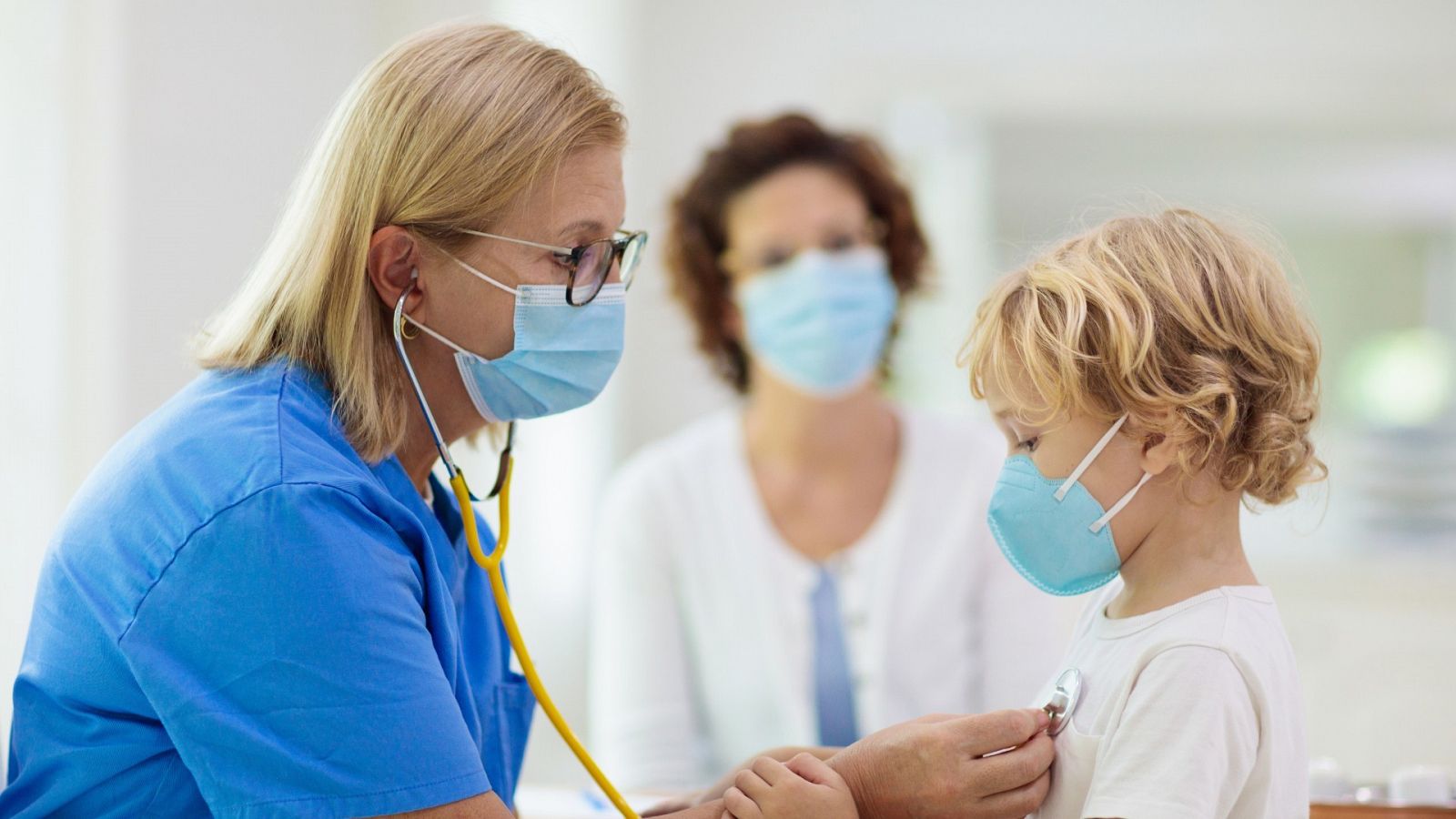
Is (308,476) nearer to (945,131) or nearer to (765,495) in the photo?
(765,495)

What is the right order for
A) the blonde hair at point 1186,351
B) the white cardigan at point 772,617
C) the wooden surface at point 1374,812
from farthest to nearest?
the white cardigan at point 772,617 → the wooden surface at point 1374,812 → the blonde hair at point 1186,351

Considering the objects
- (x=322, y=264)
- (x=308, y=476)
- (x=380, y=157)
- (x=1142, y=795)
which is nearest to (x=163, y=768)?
(x=308, y=476)

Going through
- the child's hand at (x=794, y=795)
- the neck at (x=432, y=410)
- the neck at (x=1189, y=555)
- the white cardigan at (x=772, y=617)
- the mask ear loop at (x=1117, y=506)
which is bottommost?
the white cardigan at (x=772, y=617)

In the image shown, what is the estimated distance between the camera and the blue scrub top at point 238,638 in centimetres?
98

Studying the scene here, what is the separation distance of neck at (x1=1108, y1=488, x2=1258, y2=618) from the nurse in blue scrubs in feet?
0.59

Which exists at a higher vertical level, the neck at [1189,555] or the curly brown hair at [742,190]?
the curly brown hair at [742,190]

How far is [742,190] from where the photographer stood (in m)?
2.34

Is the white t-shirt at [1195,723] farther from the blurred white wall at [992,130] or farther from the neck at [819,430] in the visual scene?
the blurred white wall at [992,130]

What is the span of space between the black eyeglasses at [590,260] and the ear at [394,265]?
97 millimetres

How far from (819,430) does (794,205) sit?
1.36 feet

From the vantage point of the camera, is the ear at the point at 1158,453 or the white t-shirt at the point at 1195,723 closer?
the white t-shirt at the point at 1195,723

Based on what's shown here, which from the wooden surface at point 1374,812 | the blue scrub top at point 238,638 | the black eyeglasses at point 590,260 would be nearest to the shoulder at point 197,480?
the blue scrub top at point 238,638

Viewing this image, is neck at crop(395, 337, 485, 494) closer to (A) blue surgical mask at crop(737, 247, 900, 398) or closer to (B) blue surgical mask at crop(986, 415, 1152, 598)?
(B) blue surgical mask at crop(986, 415, 1152, 598)

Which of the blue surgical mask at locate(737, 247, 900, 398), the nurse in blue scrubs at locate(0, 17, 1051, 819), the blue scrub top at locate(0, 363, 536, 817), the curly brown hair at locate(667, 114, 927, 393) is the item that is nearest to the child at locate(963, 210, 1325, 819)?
the nurse in blue scrubs at locate(0, 17, 1051, 819)
